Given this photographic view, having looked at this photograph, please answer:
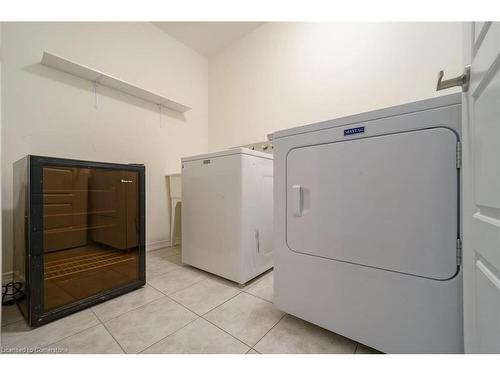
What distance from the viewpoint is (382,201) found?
69 centimetres

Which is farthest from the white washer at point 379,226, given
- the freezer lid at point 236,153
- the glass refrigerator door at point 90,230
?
the glass refrigerator door at point 90,230

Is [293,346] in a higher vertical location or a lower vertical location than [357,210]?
lower

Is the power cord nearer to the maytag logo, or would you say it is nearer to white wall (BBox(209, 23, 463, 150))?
the maytag logo

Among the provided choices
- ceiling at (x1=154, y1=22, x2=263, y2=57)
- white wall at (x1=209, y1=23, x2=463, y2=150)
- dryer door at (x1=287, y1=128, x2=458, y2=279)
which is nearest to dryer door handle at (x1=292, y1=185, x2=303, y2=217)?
dryer door at (x1=287, y1=128, x2=458, y2=279)

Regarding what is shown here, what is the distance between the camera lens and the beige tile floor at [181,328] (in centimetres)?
79

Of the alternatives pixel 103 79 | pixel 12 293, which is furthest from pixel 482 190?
pixel 103 79

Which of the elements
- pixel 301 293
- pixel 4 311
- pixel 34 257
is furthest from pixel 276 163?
pixel 4 311

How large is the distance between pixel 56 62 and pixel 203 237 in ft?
5.63

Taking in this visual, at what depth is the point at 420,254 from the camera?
2.08 ft

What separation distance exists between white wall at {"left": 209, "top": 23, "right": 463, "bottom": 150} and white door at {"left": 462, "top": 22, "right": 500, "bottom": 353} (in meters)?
1.07

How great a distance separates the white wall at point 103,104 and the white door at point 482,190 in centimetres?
227

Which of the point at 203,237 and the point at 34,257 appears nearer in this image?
the point at 34,257

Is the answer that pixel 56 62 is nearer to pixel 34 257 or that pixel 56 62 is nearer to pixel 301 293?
pixel 34 257

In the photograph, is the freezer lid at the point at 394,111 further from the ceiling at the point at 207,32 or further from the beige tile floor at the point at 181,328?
the ceiling at the point at 207,32
